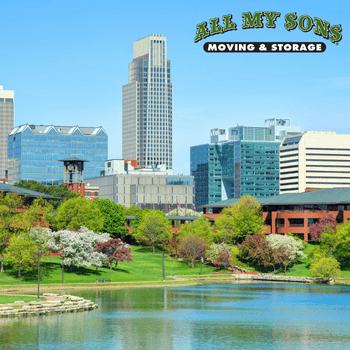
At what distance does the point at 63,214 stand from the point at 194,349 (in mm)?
98195

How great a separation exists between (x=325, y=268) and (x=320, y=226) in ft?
95.7

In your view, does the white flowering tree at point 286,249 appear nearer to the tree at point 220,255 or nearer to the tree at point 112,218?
the tree at point 220,255

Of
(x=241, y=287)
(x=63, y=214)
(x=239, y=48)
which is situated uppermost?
(x=239, y=48)

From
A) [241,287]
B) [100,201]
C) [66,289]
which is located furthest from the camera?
[100,201]

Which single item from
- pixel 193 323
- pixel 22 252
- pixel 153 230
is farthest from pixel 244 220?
pixel 193 323

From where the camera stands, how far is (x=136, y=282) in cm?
11925

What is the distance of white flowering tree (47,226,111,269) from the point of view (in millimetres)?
120688

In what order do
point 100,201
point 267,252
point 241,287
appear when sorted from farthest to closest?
point 100,201
point 267,252
point 241,287

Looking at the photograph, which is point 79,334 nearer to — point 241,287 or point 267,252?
point 241,287

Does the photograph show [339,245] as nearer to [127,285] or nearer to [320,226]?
[320,226]

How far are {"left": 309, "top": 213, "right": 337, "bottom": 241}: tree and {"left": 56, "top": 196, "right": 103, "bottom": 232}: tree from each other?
161ft

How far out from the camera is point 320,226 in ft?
518

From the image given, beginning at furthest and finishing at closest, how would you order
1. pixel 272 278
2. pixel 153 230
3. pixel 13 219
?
1. pixel 153 230
2. pixel 272 278
3. pixel 13 219

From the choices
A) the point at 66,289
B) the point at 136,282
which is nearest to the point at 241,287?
the point at 136,282
